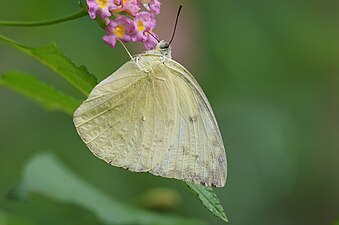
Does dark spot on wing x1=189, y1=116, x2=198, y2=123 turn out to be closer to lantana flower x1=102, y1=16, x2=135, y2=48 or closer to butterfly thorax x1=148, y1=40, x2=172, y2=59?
butterfly thorax x1=148, y1=40, x2=172, y2=59

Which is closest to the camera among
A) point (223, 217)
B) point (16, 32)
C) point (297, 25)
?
point (223, 217)

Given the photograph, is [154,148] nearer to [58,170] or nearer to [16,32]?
[58,170]

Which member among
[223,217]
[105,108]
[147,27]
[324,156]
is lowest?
[324,156]

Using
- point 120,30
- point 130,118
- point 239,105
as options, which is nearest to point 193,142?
point 130,118

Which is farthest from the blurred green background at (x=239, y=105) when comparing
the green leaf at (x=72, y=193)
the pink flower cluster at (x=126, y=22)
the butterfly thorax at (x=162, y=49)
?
the pink flower cluster at (x=126, y=22)

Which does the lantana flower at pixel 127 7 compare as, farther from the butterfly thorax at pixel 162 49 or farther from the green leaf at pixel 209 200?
the green leaf at pixel 209 200

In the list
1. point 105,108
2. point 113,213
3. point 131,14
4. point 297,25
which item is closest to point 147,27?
point 131,14
